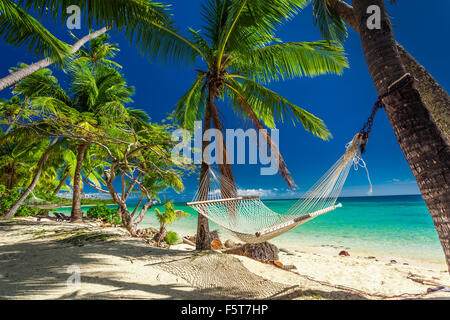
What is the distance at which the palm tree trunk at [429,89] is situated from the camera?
68.6 inches

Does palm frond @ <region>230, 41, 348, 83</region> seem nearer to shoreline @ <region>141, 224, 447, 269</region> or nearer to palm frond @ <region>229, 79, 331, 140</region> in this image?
palm frond @ <region>229, 79, 331, 140</region>

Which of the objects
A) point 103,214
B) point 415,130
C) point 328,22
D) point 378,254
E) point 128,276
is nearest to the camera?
point 415,130

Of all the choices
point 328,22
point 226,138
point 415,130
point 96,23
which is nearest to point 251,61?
point 328,22

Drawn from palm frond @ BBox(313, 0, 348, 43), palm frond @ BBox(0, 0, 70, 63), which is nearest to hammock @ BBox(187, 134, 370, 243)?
palm frond @ BBox(313, 0, 348, 43)

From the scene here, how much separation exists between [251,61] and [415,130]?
2.34 m

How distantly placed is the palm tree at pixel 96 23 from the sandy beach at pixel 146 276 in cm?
182

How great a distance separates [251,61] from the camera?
3041mm

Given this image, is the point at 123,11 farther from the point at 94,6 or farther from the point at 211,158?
the point at 211,158

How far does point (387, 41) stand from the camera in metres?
1.30

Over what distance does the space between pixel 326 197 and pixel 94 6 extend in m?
2.44

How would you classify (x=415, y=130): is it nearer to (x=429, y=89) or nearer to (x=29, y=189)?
(x=429, y=89)

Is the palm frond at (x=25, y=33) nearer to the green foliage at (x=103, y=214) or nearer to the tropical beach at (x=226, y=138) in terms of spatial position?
the tropical beach at (x=226, y=138)

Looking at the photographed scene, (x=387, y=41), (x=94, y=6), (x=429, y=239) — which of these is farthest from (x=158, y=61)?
(x=429, y=239)

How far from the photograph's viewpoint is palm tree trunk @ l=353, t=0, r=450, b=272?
1.04 meters
